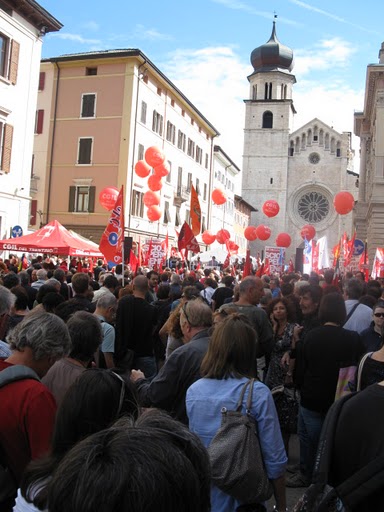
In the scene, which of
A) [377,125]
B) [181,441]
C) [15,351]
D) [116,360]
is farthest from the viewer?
[377,125]

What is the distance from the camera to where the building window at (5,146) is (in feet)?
75.0

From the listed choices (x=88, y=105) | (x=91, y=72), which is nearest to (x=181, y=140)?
(x=88, y=105)

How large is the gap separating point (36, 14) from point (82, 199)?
44.3ft

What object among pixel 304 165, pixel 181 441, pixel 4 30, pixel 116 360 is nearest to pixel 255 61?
pixel 304 165

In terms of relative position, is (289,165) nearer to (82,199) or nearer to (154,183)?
(82,199)

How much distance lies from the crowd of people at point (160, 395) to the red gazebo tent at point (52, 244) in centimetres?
805

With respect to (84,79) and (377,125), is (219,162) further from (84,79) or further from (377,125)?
(377,125)

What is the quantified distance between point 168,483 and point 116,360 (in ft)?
18.9

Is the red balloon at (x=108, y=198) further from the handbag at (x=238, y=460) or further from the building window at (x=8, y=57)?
the handbag at (x=238, y=460)

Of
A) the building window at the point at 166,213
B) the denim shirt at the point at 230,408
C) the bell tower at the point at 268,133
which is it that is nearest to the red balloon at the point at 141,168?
the building window at the point at 166,213

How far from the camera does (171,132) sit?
4116 cm

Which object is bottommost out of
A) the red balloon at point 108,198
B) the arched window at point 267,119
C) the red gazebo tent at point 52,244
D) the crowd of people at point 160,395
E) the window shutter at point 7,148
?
the crowd of people at point 160,395

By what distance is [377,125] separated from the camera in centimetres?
3155

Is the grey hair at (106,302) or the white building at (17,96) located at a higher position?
the white building at (17,96)
